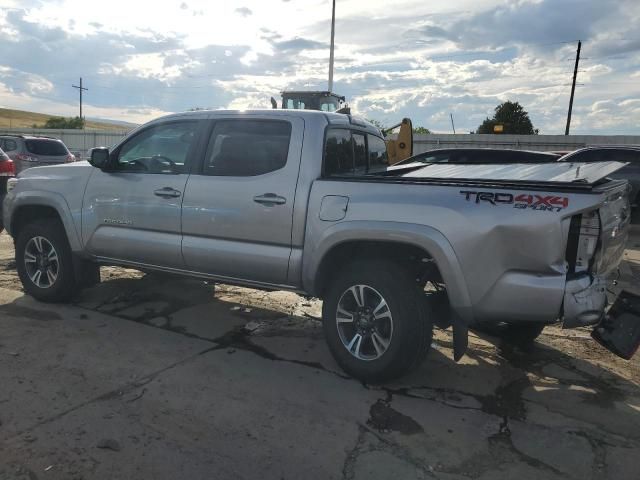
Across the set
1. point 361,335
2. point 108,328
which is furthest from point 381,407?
point 108,328

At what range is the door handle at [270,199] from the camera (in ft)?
13.7

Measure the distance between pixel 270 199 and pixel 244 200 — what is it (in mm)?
249

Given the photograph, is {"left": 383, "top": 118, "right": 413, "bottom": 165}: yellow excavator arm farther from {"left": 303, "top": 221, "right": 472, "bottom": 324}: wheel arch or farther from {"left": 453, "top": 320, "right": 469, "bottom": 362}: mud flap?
{"left": 453, "top": 320, "right": 469, "bottom": 362}: mud flap

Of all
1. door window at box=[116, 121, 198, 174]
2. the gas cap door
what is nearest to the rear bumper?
the gas cap door

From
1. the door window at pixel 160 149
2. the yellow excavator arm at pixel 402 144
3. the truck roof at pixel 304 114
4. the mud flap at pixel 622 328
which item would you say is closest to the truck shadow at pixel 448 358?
the mud flap at pixel 622 328

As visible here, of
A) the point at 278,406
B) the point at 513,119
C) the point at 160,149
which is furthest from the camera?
the point at 513,119

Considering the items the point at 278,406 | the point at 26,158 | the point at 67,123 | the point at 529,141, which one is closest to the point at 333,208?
the point at 278,406

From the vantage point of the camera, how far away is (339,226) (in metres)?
3.89

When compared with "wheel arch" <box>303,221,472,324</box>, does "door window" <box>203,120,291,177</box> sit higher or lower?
higher

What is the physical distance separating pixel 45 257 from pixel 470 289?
4.33 meters

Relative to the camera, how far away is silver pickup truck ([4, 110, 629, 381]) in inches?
130

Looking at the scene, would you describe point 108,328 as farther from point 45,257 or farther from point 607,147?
point 607,147

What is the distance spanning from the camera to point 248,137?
4547 mm

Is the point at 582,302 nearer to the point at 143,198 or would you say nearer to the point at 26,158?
the point at 143,198
